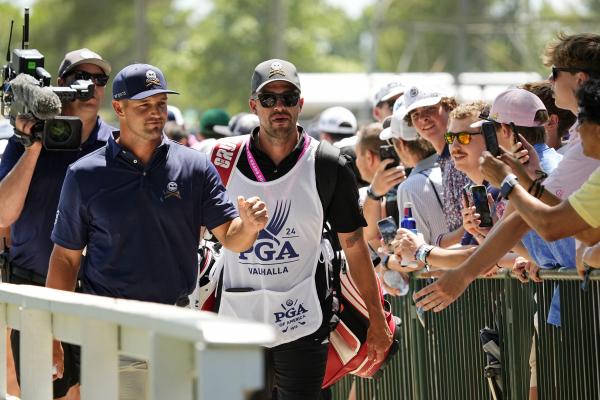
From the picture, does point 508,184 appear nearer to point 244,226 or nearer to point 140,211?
point 244,226

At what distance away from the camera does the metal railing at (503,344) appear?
24.1ft

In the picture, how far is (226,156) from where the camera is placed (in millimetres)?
8219

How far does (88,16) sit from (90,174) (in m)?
60.9

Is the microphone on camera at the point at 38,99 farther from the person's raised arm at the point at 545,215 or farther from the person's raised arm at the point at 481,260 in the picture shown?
the person's raised arm at the point at 545,215

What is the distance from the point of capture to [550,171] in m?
7.89

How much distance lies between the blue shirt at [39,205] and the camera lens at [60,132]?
2.08 feet

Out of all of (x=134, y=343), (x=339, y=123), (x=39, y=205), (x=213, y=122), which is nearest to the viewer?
(x=134, y=343)

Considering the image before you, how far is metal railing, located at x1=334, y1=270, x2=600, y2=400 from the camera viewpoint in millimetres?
7352

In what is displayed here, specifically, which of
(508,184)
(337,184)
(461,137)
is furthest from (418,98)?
(508,184)

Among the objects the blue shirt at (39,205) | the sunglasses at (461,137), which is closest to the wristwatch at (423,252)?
the sunglasses at (461,137)

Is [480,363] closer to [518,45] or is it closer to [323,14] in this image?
[518,45]

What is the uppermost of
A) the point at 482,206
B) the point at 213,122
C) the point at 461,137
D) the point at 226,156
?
the point at 213,122

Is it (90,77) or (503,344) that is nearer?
(503,344)

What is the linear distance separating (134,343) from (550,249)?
3.00 m
